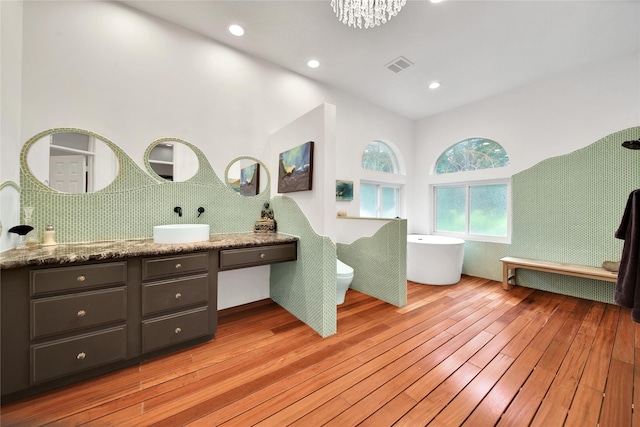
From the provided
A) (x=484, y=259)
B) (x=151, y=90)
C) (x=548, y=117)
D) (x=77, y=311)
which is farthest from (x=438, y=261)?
(x=151, y=90)

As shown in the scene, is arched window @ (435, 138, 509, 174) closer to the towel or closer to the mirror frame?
the towel

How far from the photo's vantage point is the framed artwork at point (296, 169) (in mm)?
2213

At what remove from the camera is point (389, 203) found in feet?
15.3

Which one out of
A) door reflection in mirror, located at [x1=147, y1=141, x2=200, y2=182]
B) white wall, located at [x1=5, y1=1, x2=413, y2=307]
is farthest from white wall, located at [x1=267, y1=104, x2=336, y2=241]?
door reflection in mirror, located at [x1=147, y1=141, x2=200, y2=182]

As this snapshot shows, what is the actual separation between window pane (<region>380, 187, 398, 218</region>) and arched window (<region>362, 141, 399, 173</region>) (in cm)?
39

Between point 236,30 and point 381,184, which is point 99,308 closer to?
point 236,30

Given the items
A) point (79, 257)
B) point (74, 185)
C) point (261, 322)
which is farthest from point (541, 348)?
point (74, 185)

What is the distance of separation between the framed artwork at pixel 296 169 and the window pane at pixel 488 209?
3357 millimetres

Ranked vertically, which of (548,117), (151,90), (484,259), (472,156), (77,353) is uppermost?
(548,117)

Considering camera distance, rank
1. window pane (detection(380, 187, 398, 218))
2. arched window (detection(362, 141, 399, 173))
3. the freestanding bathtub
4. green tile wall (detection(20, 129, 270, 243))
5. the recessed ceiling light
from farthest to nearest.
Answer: window pane (detection(380, 187, 398, 218)) → arched window (detection(362, 141, 399, 173)) → the freestanding bathtub → the recessed ceiling light → green tile wall (detection(20, 129, 270, 243))

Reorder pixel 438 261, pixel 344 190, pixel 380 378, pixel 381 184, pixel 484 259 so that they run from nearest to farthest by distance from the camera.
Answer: pixel 380 378
pixel 438 261
pixel 344 190
pixel 484 259
pixel 381 184

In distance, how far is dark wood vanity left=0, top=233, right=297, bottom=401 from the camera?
136 cm

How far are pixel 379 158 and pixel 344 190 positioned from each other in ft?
3.93

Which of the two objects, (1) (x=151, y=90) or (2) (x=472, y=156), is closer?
(1) (x=151, y=90)
